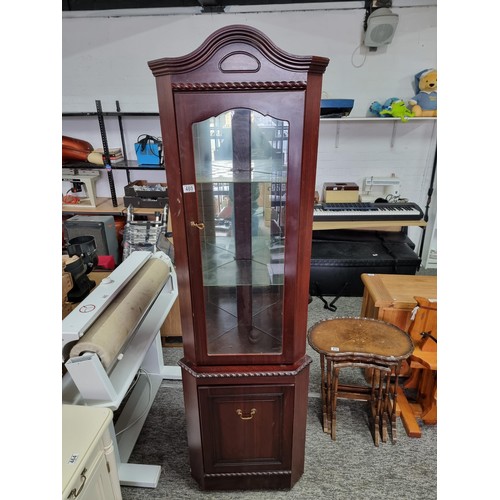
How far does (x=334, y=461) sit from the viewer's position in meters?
1.80

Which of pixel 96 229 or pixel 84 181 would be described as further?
pixel 84 181

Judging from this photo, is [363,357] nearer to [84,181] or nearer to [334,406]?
[334,406]

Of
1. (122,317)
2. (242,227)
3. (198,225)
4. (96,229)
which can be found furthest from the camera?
(96,229)

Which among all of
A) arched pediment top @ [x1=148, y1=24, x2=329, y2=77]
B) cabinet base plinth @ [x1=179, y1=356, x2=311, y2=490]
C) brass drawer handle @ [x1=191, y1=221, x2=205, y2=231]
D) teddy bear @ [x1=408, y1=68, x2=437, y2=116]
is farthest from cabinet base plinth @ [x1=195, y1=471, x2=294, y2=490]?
teddy bear @ [x1=408, y1=68, x2=437, y2=116]

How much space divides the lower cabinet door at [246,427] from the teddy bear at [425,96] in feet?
9.84

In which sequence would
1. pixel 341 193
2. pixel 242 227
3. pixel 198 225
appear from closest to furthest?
pixel 198 225 → pixel 242 227 → pixel 341 193

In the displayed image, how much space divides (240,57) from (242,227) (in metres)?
0.65

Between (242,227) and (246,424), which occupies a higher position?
(242,227)

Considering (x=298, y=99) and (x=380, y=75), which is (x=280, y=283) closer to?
(x=298, y=99)

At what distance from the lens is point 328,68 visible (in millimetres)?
3305

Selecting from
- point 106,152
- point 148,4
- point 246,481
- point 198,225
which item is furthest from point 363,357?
point 148,4

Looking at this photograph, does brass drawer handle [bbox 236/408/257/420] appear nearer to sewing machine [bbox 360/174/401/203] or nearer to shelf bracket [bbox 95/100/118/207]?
sewing machine [bbox 360/174/401/203]

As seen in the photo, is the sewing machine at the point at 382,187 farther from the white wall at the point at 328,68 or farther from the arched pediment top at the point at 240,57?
the arched pediment top at the point at 240,57

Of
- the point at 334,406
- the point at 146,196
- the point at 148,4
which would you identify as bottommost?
the point at 334,406
